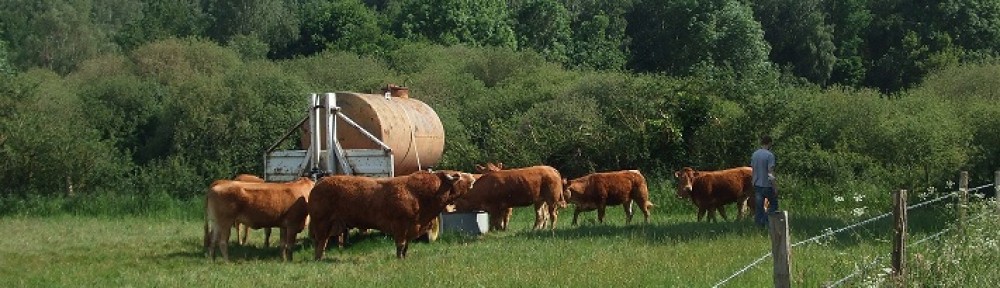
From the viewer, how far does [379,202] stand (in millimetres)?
18359

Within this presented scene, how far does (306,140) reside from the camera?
75.8ft

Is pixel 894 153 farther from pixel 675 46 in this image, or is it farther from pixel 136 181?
pixel 675 46

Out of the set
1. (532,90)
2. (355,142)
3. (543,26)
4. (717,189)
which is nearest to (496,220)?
(355,142)

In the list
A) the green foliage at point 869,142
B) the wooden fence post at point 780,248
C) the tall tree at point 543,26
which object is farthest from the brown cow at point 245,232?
the tall tree at point 543,26

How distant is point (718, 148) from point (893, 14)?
41191 millimetres

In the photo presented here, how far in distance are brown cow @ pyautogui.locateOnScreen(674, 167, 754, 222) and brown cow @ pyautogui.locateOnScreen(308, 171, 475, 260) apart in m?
7.62

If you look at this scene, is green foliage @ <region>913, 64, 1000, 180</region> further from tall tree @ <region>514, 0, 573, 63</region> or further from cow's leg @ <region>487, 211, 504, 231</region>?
tall tree @ <region>514, 0, 573, 63</region>

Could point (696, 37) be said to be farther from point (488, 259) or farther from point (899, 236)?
point (899, 236)

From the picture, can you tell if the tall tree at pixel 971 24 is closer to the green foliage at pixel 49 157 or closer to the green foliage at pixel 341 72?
the green foliage at pixel 341 72

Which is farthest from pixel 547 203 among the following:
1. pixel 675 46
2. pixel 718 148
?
A: pixel 675 46

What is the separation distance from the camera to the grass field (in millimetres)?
13836

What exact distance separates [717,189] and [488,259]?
891 centimetres

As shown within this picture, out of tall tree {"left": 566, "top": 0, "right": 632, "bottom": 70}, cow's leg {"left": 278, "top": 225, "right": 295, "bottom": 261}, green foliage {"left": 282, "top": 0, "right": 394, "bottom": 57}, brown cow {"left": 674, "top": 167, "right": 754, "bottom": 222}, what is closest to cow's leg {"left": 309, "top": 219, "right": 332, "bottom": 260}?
cow's leg {"left": 278, "top": 225, "right": 295, "bottom": 261}

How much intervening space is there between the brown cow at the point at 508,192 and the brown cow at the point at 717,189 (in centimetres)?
286
